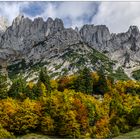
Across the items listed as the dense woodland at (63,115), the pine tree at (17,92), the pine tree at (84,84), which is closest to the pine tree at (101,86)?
the pine tree at (84,84)

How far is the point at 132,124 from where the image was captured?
119000mm

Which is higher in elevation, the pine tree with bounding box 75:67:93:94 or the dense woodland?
the pine tree with bounding box 75:67:93:94

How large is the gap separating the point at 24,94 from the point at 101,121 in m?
33.9

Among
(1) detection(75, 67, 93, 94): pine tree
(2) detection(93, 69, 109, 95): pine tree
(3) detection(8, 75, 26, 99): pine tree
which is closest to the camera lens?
→ (3) detection(8, 75, 26, 99): pine tree

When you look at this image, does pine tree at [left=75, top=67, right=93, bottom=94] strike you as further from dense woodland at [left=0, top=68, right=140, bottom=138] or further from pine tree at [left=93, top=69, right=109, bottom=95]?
dense woodland at [left=0, top=68, right=140, bottom=138]

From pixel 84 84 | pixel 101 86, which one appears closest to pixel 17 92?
pixel 84 84

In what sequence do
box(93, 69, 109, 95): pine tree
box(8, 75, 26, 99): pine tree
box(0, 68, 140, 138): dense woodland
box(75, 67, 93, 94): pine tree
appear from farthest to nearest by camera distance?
box(93, 69, 109, 95): pine tree
box(75, 67, 93, 94): pine tree
box(8, 75, 26, 99): pine tree
box(0, 68, 140, 138): dense woodland

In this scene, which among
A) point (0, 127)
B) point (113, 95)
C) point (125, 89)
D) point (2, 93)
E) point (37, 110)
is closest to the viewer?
point (0, 127)

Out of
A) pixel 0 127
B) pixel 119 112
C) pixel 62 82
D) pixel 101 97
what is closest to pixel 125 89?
pixel 101 97

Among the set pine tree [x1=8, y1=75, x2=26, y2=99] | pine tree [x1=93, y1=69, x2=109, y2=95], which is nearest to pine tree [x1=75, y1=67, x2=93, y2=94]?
pine tree [x1=93, y1=69, x2=109, y2=95]

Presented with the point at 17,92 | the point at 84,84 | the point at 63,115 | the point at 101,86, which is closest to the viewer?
the point at 63,115

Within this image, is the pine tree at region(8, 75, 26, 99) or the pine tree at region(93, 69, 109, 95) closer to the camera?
the pine tree at region(8, 75, 26, 99)

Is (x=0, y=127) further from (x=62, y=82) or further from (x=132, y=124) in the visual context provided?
(x=62, y=82)

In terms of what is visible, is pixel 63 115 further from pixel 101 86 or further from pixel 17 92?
pixel 101 86
